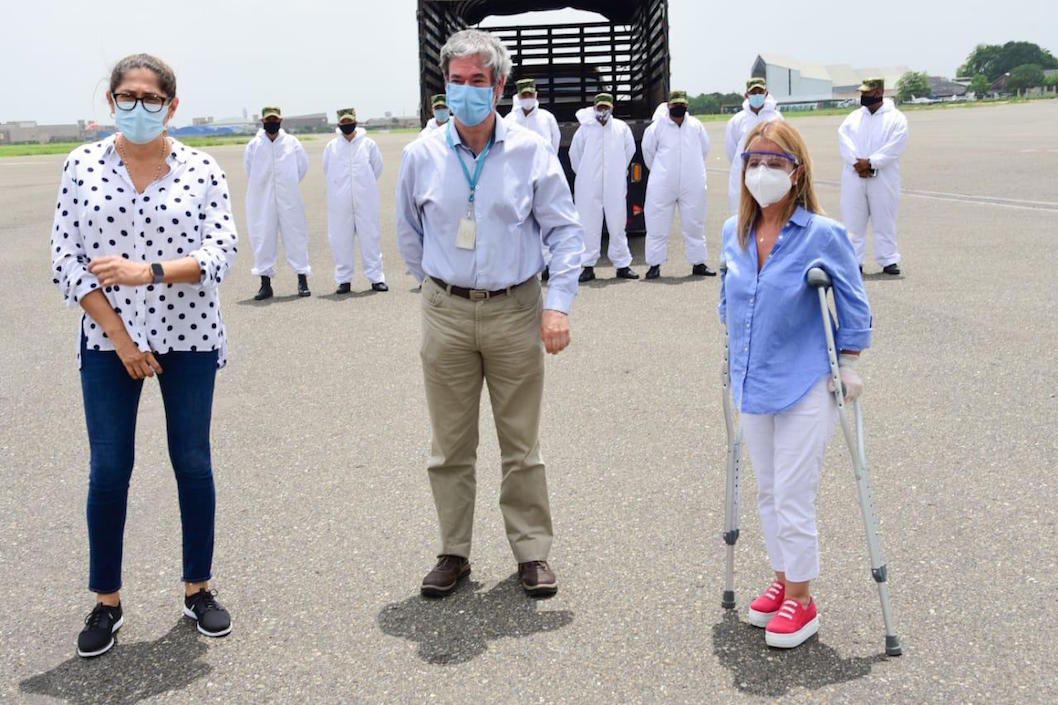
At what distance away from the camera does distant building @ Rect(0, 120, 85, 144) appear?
13212 cm

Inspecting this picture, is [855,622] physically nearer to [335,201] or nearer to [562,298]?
[562,298]

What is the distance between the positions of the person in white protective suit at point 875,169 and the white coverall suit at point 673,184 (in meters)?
1.51

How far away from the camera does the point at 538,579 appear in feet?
12.8

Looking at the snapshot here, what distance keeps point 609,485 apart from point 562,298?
1453 mm

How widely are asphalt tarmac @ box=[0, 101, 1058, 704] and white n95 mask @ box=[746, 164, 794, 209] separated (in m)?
1.41

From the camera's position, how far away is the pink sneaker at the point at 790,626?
11.2ft

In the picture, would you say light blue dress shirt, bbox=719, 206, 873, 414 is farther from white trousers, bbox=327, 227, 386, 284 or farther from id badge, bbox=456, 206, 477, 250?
white trousers, bbox=327, 227, 386, 284

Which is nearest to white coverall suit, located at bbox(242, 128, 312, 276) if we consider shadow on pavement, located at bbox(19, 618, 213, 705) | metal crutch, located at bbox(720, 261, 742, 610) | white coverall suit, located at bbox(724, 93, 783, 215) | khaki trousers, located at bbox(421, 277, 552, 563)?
white coverall suit, located at bbox(724, 93, 783, 215)

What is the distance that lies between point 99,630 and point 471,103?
216cm

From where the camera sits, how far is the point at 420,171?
385cm

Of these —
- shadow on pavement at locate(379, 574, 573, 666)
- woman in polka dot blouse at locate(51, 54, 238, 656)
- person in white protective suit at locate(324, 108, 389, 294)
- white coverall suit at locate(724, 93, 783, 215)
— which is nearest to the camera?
woman in polka dot blouse at locate(51, 54, 238, 656)

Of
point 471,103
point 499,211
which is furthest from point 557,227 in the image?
point 471,103

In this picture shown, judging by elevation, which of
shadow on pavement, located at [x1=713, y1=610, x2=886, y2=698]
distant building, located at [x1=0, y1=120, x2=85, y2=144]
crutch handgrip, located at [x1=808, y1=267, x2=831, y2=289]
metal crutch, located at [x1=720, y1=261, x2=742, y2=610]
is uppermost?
distant building, located at [x1=0, y1=120, x2=85, y2=144]

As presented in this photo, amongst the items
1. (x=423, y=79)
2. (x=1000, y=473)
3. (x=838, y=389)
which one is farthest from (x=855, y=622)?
(x=423, y=79)
